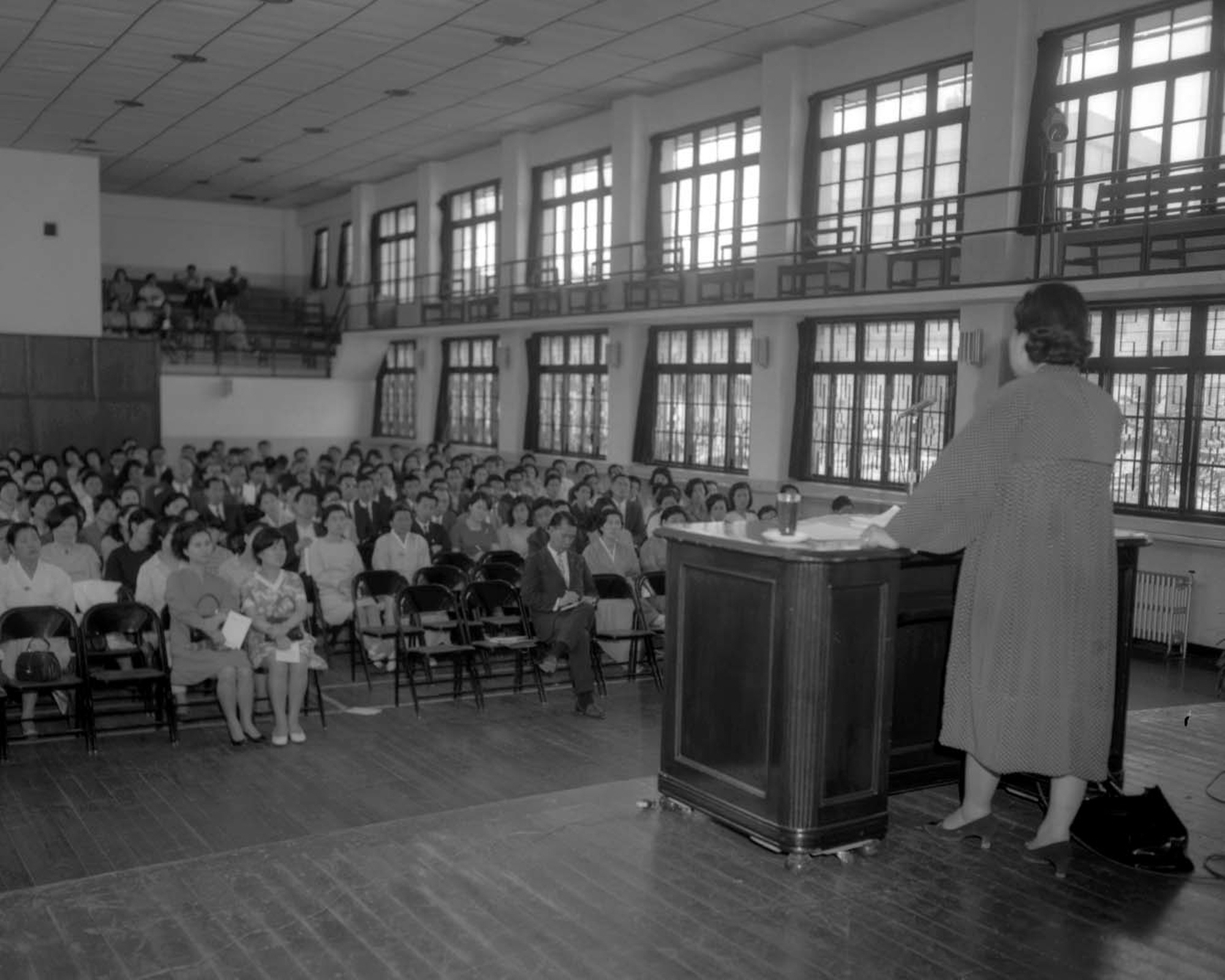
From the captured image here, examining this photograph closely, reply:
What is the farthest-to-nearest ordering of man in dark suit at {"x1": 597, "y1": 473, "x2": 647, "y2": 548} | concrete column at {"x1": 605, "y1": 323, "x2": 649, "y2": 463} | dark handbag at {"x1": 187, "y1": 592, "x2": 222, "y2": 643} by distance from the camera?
concrete column at {"x1": 605, "y1": 323, "x2": 649, "y2": 463}
man in dark suit at {"x1": 597, "y1": 473, "x2": 647, "y2": 548}
dark handbag at {"x1": 187, "y1": 592, "x2": 222, "y2": 643}

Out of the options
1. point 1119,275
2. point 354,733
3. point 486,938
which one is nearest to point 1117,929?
point 486,938

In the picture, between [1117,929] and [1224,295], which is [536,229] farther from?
[1117,929]

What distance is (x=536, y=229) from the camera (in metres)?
19.0

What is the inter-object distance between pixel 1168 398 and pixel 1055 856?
770cm

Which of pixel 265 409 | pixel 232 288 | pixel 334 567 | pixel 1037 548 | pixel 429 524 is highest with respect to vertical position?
pixel 232 288

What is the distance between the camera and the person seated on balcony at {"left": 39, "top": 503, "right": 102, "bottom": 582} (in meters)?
7.90

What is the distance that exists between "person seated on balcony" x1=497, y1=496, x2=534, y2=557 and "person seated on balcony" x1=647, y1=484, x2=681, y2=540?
3.59ft

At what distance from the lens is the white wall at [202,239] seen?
25266 mm

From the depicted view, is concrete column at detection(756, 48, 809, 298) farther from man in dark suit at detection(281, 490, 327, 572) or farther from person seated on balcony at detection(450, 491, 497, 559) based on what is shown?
man in dark suit at detection(281, 490, 327, 572)

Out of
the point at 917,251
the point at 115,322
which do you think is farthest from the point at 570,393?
the point at 115,322

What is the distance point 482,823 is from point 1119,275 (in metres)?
7.64

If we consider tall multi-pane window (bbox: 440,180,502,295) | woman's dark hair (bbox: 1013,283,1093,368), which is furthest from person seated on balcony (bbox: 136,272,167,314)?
woman's dark hair (bbox: 1013,283,1093,368)

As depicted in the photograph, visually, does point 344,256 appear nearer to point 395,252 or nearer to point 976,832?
point 395,252

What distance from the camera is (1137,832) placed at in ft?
13.7
